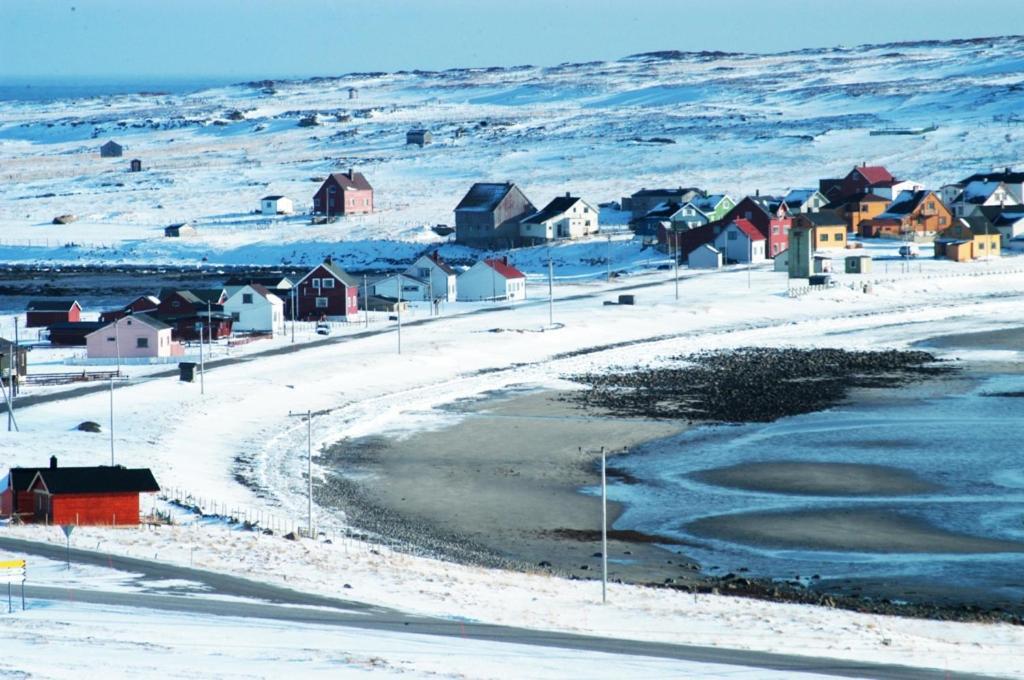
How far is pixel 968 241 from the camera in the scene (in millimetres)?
85000

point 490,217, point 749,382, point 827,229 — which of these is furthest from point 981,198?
point 749,382

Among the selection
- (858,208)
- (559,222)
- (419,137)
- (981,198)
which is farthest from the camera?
(419,137)

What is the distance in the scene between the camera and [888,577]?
3244 cm

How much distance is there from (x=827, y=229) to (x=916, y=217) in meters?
6.18

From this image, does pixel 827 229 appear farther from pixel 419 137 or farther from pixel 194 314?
pixel 419 137

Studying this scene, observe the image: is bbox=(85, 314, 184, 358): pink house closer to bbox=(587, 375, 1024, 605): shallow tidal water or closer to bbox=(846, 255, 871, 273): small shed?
bbox=(587, 375, 1024, 605): shallow tidal water

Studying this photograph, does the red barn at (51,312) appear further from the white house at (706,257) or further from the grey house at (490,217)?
the white house at (706,257)

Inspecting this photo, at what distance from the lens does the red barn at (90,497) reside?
115 ft

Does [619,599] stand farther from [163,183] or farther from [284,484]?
[163,183]

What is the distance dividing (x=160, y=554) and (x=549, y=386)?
24184 mm

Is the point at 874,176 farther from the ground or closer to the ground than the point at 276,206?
farther from the ground

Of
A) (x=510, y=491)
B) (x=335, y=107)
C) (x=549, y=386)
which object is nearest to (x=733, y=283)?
(x=549, y=386)

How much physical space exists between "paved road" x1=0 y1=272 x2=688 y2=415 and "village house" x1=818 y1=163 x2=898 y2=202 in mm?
20029

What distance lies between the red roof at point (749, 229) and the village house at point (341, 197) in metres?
27.4
